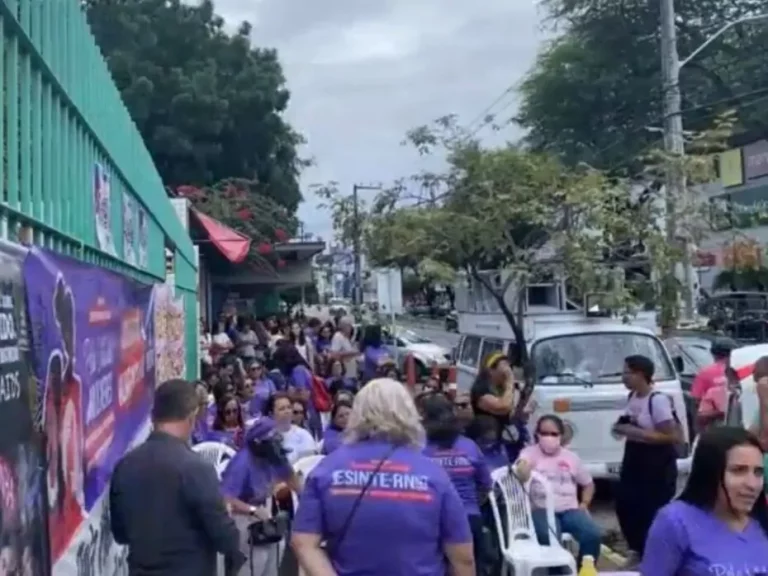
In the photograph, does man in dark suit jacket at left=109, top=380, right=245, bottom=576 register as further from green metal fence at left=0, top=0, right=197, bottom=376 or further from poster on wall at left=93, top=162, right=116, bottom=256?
poster on wall at left=93, top=162, right=116, bottom=256

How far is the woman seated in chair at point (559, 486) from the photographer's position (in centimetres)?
873

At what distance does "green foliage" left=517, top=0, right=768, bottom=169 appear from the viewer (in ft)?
148

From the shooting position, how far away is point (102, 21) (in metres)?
34.4

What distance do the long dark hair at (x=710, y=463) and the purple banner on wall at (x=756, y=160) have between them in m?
41.8

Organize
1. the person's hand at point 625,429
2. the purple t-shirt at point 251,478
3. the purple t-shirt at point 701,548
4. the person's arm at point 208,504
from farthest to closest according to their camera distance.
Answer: the person's hand at point 625,429 → the purple t-shirt at point 251,478 → the person's arm at point 208,504 → the purple t-shirt at point 701,548

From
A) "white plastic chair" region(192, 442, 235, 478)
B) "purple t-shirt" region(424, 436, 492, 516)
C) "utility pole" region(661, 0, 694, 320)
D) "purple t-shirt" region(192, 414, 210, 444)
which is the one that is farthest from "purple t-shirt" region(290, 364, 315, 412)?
"utility pole" region(661, 0, 694, 320)

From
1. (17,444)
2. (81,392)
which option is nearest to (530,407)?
(81,392)

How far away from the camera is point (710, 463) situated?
4.12m

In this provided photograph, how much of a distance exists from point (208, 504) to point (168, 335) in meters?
6.67

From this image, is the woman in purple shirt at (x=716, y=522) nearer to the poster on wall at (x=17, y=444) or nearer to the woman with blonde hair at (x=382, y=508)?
the woman with blonde hair at (x=382, y=508)

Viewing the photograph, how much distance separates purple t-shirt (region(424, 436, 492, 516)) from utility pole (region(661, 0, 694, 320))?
10931 mm

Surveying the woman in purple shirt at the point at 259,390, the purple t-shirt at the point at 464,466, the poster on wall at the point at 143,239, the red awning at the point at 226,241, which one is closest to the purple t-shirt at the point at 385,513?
the purple t-shirt at the point at 464,466

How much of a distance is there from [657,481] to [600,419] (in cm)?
347

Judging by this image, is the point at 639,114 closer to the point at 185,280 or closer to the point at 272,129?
the point at 272,129
